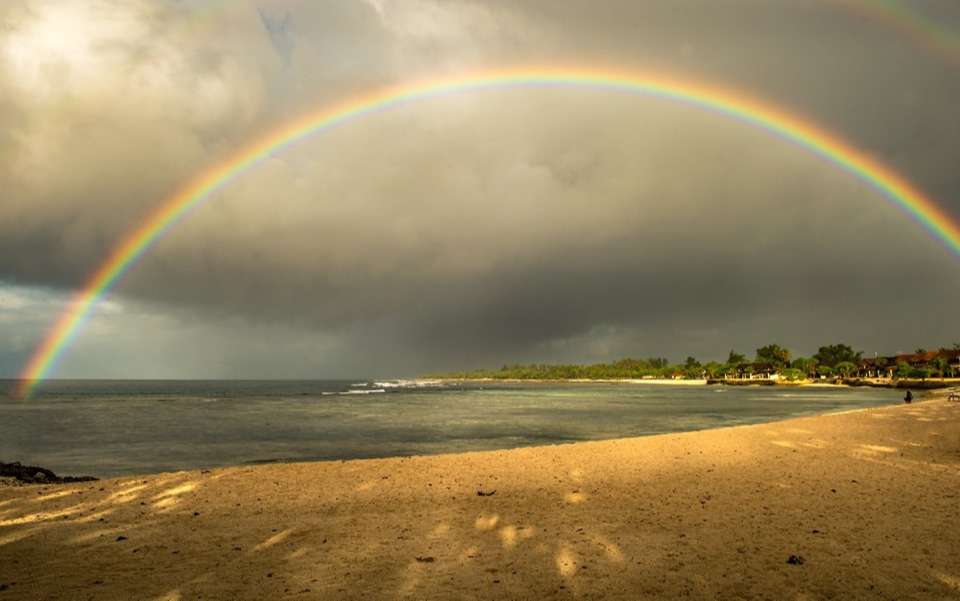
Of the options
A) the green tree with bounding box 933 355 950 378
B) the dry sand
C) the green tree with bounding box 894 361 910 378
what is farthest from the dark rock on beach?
the green tree with bounding box 933 355 950 378

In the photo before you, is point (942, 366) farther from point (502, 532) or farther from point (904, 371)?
point (502, 532)

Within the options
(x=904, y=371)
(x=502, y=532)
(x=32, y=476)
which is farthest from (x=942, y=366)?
(x=32, y=476)

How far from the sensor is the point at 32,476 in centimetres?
2081

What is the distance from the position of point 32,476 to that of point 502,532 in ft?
64.2

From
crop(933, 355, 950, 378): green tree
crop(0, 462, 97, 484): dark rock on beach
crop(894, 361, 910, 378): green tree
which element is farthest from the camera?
crop(894, 361, 910, 378): green tree

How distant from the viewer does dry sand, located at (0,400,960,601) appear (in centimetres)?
778

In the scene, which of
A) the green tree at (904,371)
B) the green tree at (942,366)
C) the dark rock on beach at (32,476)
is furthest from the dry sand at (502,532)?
the green tree at (942,366)

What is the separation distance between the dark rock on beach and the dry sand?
412 centimetres

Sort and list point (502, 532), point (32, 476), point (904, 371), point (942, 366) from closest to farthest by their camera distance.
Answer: point (502, 532), point (32, 476), point (942, 366), point (904, 371)

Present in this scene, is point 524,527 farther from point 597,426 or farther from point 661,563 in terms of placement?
point 597,426

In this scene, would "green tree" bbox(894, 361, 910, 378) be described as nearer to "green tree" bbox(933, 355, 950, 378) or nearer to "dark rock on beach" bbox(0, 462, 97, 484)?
"green tree" bbox(933, 355, 950, 378)

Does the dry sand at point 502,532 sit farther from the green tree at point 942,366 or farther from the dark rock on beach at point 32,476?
the green tree at point 942,366

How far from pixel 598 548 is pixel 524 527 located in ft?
6.17

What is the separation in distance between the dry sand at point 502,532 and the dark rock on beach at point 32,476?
162 inches
